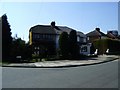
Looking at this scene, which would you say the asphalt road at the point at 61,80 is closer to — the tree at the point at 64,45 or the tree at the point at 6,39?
the tree at the point at 6,39

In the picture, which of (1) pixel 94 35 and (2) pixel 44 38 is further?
(1) pixel 94 35

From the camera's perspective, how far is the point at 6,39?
4622cm

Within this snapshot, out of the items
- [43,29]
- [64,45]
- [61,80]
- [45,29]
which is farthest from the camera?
[45,29]

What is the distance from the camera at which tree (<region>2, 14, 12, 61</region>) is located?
149 ft

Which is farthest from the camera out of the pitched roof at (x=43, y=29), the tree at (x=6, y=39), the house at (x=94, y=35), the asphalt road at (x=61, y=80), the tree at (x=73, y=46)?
the house at (x=94, y=35)

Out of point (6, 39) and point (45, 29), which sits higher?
point (45, 29)

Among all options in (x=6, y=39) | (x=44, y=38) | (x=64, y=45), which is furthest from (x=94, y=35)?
(x=6, y=39)

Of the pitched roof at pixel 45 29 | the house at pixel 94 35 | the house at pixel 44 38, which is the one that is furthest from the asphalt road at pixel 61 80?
the house at pixel 94 35

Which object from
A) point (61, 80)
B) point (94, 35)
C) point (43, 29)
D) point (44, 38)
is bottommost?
point (61, 80)

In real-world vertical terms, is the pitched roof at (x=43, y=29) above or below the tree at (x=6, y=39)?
above

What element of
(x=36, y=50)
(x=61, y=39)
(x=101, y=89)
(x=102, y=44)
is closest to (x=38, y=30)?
(x=36, y=50)

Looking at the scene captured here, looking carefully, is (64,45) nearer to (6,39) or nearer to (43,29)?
(6,39)

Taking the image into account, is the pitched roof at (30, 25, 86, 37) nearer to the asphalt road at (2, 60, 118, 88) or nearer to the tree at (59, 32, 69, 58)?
the tree at (59, 32, 69, 58)

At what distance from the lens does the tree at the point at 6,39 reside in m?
45.6
